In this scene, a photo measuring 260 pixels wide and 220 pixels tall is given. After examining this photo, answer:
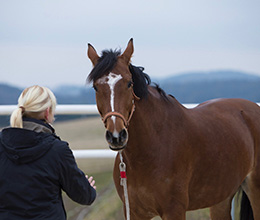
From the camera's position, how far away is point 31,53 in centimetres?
1602

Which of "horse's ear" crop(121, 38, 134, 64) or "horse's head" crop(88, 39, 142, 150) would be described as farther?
"horse's ear" crop(121, 38, 134, 64)

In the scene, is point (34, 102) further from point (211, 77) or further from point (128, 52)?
point (211, 77)

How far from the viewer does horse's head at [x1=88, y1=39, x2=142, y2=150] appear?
2.21m

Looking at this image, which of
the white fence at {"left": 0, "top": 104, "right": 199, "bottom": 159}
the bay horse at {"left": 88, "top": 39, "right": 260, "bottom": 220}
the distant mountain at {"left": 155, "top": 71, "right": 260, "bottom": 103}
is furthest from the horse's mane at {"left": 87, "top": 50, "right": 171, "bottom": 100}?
the distant mountain at {"left": 155, "top": 71, "right": 260, "bottom": 103}

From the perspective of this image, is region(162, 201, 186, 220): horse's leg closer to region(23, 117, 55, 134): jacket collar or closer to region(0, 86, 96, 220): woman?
region(0, 86, 96, 220): woman

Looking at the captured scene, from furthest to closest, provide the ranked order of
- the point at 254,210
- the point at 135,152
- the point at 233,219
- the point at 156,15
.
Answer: the point at 156,15, the point at 233,219, the point at 254,210, the point at 135,152

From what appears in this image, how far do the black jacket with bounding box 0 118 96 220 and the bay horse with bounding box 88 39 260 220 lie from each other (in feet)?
1.58

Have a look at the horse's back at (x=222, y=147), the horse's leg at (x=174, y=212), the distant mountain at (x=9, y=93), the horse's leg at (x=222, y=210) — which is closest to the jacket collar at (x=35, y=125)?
the horse's leg at (x=174, y=212)

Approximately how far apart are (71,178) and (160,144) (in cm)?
95

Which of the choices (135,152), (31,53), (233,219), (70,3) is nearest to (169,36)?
(70,3)

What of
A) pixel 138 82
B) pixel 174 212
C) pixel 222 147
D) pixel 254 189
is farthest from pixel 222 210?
pixel 138 82

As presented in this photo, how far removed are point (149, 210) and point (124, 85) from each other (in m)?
0.89

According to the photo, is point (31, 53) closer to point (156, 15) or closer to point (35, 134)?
point (156, 15)

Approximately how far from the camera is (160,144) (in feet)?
8.64
